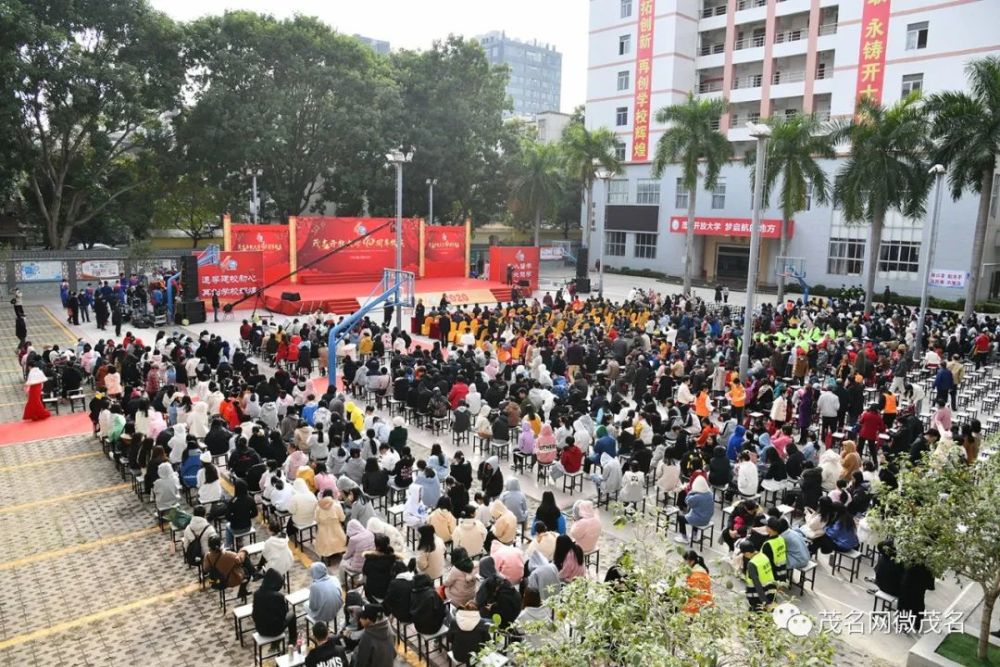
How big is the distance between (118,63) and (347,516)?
105 ft

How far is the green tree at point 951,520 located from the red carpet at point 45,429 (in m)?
15.0

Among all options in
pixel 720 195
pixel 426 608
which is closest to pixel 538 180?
pixel 720 195

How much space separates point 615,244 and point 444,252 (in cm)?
1667

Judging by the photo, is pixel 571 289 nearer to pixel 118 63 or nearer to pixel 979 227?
pixel 979 227

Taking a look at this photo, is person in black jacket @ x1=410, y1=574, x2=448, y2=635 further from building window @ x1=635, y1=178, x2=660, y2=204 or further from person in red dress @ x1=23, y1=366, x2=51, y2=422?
building window @ x1=635, y1=178, x2=660, y2=204

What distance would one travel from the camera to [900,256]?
37750 millimetres

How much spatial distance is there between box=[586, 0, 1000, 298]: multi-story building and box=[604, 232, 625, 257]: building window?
4.1 inches

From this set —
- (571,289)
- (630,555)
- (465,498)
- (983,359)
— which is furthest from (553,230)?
(630,555)

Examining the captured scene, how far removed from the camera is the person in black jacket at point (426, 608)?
7277mm

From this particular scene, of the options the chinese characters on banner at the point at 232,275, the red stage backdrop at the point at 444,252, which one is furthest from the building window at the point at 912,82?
the chinese characters on banner at the point at 232,275

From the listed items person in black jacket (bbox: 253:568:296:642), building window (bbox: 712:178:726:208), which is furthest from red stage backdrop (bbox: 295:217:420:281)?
person in black jacket (bbox: 253:568:296:642)

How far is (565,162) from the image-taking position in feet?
147

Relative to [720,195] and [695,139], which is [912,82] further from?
[695,139]

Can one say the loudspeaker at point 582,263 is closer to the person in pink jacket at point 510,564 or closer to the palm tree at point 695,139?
the palm tree at point 695,139
